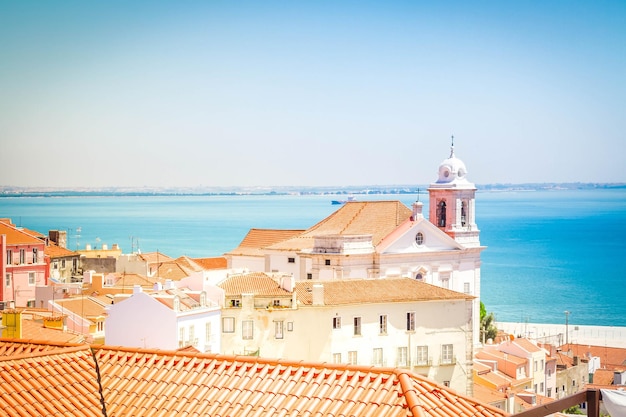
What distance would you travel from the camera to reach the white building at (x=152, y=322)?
28.1 meters

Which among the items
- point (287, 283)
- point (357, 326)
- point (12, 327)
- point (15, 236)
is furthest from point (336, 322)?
point (15, 236)

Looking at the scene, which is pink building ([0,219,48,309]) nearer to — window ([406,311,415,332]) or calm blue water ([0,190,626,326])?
window ([406,311,415,332])

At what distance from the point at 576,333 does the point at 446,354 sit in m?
37.5

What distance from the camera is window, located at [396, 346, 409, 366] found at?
36438 mm

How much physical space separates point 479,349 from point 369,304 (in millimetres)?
10206

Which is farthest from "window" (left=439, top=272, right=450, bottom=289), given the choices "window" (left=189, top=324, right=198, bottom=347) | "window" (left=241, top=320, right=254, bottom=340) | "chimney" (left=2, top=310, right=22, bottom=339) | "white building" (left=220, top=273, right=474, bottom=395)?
"chimney" (left=2, top=310, right=22, bottom=339)

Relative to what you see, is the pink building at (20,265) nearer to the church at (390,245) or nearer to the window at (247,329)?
the church at (390,245)

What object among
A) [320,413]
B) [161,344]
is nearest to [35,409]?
[320,413]

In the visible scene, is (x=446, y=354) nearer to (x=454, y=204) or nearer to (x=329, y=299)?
(x=329, y=299)

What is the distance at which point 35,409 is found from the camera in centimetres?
892

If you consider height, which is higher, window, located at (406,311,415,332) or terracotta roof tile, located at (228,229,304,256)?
terracotta roof tile, located at (228,229,304,256)

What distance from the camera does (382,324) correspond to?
36.3 meters

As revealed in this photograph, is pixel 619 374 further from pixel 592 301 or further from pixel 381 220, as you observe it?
pixel 592 301

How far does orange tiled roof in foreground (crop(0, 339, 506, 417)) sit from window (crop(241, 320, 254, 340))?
23.2 metres
